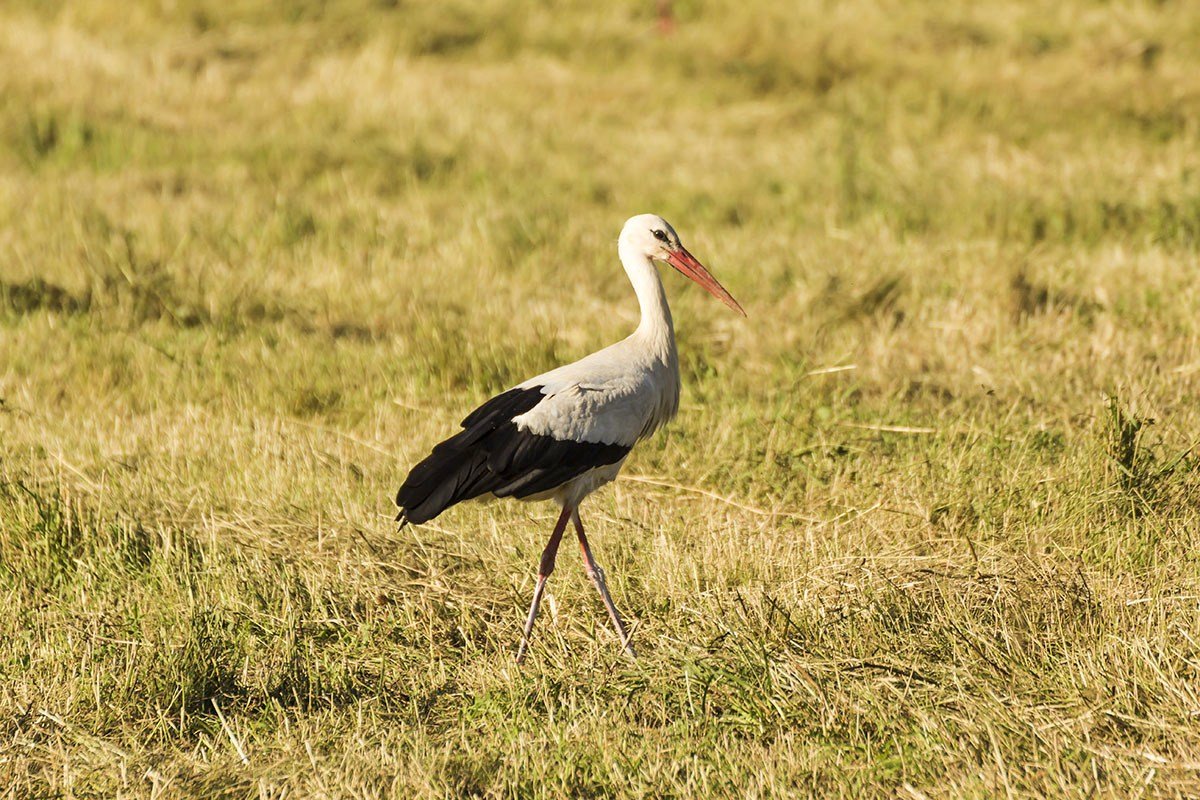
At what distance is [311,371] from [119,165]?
3867 mm

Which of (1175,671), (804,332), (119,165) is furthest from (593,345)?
(119,165)

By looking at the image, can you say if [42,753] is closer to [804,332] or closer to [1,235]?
[804,332]

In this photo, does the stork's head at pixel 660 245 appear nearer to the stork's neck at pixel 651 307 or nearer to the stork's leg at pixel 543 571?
the stork's neck at pixel 651 307

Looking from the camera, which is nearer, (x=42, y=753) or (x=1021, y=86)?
(x=42, y=753)

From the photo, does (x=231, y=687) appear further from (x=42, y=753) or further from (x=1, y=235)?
(x=1, y=235)

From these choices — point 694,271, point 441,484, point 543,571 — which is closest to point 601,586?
point 543,571

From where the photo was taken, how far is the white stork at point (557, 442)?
13.3 ft

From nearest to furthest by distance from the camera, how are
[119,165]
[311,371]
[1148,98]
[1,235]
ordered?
[311,371]
[1,235]
[119,165]
[1148,98]

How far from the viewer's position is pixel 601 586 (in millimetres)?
4168

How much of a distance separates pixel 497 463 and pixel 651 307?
0.95 meters

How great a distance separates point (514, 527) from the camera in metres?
4.83

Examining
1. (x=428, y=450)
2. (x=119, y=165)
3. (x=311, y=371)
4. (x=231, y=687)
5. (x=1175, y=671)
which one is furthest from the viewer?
(x=119, y=165)

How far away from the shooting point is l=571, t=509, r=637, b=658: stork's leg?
13.0 feet

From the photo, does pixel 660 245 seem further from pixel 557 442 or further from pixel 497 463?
pixel 497 463
